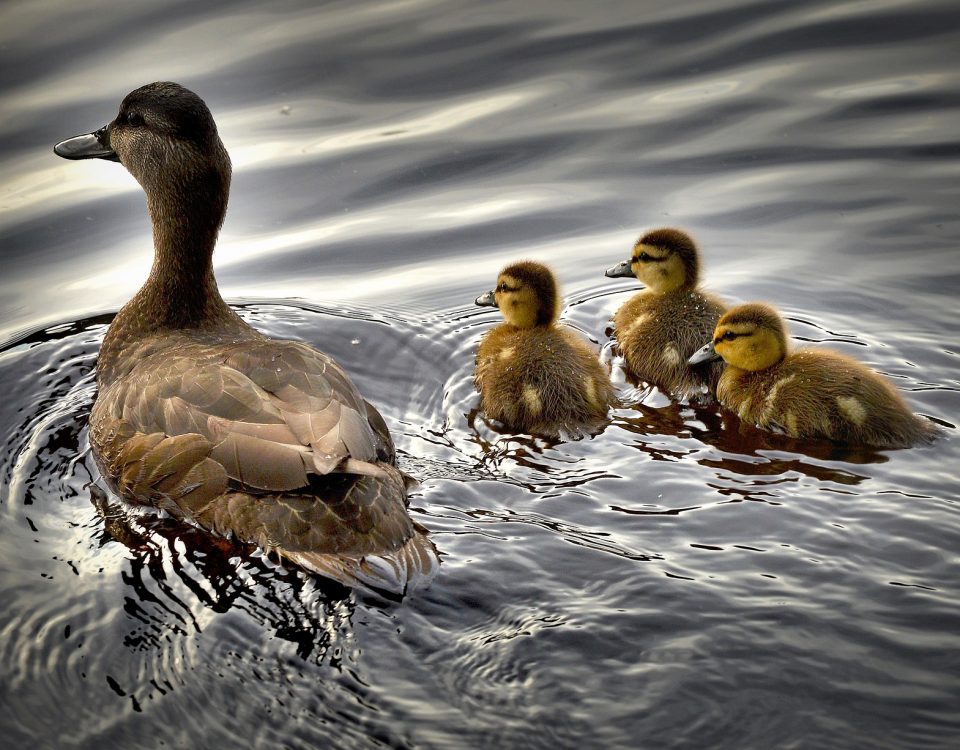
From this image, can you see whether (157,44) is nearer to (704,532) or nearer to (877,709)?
(704,532)

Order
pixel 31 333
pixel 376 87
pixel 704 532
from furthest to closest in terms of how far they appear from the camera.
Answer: pixel 376 87 → pixel 31 333 → pixel 704 532

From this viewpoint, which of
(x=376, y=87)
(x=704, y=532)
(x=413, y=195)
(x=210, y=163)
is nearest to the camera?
(x=704, y=532)

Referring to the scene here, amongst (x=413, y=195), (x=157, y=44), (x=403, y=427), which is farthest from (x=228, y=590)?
(x=157, y=44)

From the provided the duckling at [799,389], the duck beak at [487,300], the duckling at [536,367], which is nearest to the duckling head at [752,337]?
the duckling at [799,389]

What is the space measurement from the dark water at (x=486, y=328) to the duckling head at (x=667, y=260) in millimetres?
460

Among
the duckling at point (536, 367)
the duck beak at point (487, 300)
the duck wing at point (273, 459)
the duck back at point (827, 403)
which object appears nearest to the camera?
the duck wing at point (273, 459)

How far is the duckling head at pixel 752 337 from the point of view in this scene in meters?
5.64

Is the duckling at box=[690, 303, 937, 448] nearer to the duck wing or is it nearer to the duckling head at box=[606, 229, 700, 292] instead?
the duckling head at box=[606, 229, 700, 292]

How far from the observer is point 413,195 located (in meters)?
8.35

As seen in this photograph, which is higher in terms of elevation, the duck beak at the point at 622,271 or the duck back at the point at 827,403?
the duck beak at the point at 622,271

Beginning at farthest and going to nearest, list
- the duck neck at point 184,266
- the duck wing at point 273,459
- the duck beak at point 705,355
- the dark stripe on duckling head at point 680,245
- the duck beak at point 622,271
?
the duck beak at point 622,271 → the dark stripe on duckling head at point 680,245 → the duck beak at point 705,355 → the duck neck at point 184,266 → the duck wing at point 273,459

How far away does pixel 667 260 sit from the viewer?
20.8ft

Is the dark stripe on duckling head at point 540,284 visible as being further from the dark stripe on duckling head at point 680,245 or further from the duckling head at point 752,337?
the duckling head at point 752,337

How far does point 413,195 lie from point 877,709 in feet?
18.1
